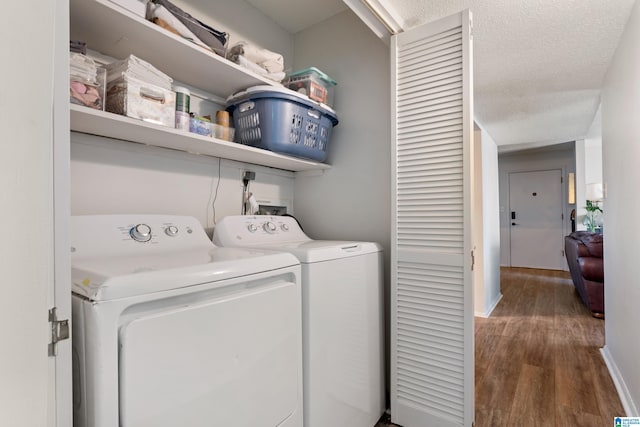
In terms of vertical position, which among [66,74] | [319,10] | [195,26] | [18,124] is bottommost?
[18,124]

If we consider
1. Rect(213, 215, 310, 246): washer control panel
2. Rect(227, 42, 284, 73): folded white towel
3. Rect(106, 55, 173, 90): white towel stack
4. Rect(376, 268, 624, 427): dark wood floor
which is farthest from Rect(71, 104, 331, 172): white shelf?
Rect(376, 268, 624, 427): dark wood floor

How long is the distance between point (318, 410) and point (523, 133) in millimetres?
4295

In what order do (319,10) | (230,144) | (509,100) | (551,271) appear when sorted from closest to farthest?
(230,144) < (319,10) < (509,100) < (551,271)

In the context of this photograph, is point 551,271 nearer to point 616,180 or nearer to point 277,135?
point 616,180

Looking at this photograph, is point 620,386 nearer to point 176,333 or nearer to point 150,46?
point 176,333

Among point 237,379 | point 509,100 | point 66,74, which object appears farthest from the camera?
point 509,100

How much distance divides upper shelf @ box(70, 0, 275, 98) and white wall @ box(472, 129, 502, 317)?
9.20 feet

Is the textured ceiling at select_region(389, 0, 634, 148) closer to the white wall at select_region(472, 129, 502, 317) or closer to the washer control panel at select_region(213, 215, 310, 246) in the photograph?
the white wall at select_region(472, 129, 502, 317)

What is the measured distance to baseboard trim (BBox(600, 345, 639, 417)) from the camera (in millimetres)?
1703

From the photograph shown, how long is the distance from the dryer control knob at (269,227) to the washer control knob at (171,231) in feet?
1.59

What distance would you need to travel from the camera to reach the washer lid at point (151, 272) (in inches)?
28.5

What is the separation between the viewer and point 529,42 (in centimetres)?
188

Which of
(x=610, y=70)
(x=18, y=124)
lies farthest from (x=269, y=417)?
(x=610, y=70)

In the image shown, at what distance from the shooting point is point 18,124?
51 centimetres
